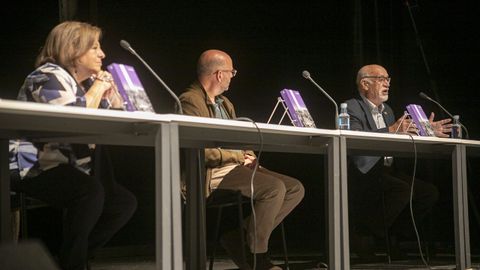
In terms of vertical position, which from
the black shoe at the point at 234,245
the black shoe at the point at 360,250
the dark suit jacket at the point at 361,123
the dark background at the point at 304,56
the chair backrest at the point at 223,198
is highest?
the dark background at the point at 304,56

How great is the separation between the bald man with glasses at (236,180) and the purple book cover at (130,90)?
0.87 metres

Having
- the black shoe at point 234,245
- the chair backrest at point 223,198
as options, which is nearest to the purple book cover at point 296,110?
the chair backrest at point 223,198

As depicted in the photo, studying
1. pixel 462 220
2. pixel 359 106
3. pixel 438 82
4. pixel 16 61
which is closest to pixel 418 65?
pixel 438 82

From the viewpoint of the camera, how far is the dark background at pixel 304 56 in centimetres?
439

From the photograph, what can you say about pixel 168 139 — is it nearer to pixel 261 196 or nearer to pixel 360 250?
pixel 261 196

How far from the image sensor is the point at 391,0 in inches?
198

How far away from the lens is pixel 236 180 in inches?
136

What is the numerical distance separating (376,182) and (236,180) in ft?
3.53

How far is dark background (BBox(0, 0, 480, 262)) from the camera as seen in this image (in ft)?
14.4

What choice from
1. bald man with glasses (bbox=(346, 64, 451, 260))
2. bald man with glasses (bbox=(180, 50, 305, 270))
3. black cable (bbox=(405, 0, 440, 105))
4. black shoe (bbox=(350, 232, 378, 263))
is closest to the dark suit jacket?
bald man with glasses (bbox=(346, 64, 451, 260))

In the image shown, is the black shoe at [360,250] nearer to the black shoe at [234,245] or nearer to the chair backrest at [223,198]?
the black shoe at [234,245]

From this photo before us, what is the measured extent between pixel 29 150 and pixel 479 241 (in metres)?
3.37

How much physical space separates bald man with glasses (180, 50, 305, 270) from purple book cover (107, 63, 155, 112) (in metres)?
0.87

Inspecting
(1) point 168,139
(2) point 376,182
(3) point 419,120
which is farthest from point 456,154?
(1) point 168,139
